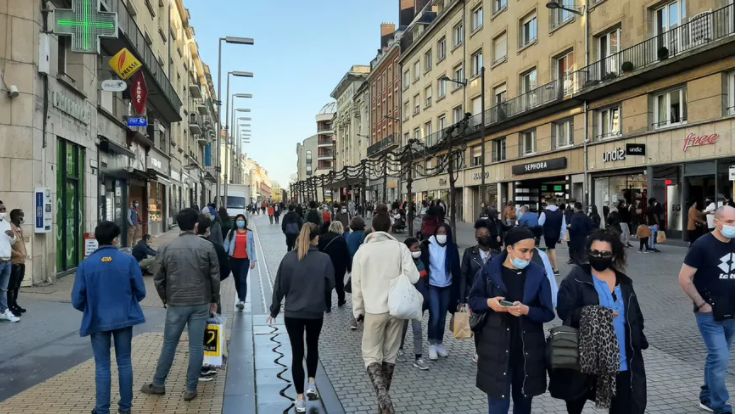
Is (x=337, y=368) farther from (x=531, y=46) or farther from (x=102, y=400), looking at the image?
(x=531, y=46)

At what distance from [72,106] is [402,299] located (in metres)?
12.0

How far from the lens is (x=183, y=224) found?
17.1 feet

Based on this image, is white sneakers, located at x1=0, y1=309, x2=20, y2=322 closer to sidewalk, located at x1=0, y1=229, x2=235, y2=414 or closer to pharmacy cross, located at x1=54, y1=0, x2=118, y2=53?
sidewalk, located at x1=0, y1=229, x2=235, y2=414

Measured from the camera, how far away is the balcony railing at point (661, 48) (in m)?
18.5

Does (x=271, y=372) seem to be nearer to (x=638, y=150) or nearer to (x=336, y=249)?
(x=336, y=249)

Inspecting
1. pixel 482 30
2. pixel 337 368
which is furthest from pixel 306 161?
pixel 337 368

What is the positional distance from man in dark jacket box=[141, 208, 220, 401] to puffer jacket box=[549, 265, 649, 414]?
3138 mm

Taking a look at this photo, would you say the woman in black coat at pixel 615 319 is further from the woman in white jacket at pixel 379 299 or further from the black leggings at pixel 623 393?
the woman in white jacket at pixel 379 299

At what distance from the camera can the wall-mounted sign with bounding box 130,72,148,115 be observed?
19.7 m

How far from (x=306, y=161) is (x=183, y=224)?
139 meters

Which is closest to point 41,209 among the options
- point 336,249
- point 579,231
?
point 336,249

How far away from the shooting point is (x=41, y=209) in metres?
11.5

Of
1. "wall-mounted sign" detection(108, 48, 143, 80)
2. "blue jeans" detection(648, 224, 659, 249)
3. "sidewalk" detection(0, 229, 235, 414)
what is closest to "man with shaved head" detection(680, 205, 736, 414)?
"sidewalk" detection(0, 229, 235, 414)

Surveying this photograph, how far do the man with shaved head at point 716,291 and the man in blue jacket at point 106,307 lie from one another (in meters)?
4.54
